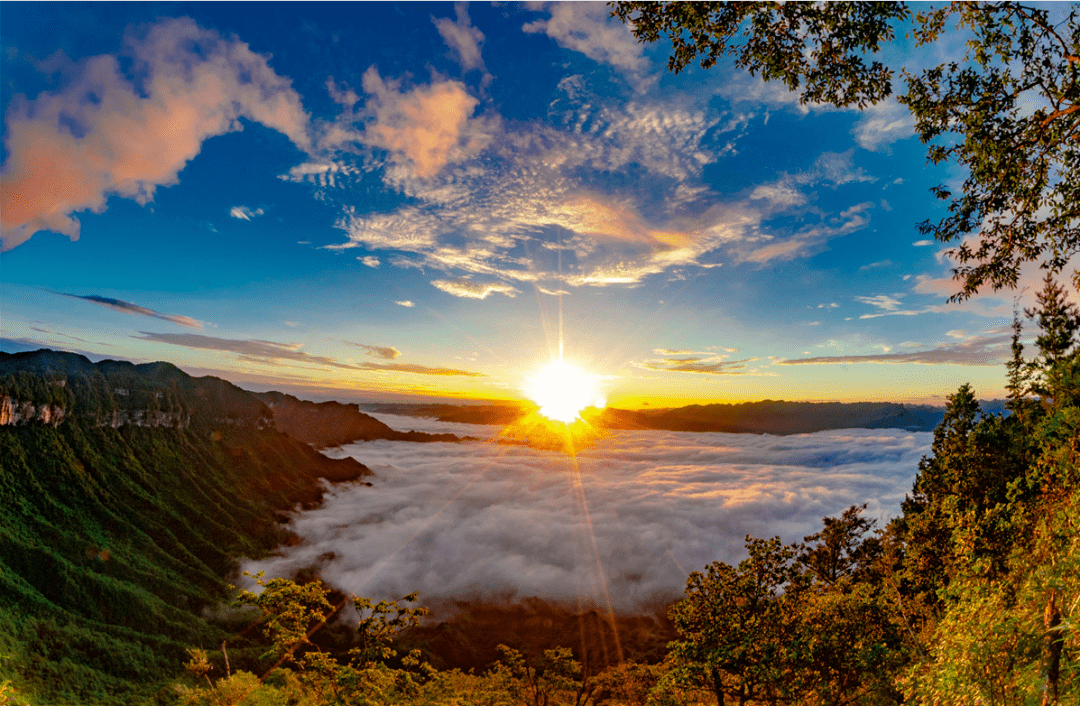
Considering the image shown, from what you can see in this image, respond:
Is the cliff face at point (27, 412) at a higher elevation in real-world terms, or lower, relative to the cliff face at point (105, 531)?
higher

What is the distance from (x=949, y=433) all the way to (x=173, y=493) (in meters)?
231

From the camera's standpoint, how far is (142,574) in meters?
145

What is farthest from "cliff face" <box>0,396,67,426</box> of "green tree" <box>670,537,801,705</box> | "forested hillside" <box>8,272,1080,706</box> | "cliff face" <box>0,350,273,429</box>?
"green tree" <box>670,537,801,705</box>

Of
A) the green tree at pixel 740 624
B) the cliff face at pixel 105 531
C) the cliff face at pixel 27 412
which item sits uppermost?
the green tree at pixel 740 624

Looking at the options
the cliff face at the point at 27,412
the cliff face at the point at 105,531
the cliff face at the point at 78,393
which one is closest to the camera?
the cliff face at the point at 105,531

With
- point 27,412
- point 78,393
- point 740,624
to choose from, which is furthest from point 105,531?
point 740,624

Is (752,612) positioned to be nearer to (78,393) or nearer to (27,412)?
(27,412)

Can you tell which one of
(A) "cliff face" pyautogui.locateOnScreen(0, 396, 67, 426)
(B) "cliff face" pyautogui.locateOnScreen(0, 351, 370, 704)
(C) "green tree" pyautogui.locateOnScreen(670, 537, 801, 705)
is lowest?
(B) "cliff face" pyautogui.locateOnScreen(0, 351, 370, 704)

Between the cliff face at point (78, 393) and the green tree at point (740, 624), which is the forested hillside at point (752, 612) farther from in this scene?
the cliff face at point (78, 393)

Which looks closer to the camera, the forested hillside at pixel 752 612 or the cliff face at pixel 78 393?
the forested hillside at pixel 752 612

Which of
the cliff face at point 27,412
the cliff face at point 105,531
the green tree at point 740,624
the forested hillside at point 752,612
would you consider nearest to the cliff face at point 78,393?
the cliff face at point 27,412

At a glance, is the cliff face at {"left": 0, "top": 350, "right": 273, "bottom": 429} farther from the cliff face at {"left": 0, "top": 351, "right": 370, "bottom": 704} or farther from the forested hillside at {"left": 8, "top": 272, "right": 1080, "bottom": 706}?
the forested hillside at {"left": 8, "top": 272, "right": 1080, "bottom": 706}

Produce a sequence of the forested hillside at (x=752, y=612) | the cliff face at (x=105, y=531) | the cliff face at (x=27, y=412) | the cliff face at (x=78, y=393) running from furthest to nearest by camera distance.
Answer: the cliff face at (x=78, y=393), the cliff face at (x=27, y=412), the cliff face at (x=105, y=531), the forested hillside at (x=752, y=612)

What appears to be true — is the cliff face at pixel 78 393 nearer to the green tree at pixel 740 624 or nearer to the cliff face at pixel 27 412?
the cliff face at pixel 27 412
